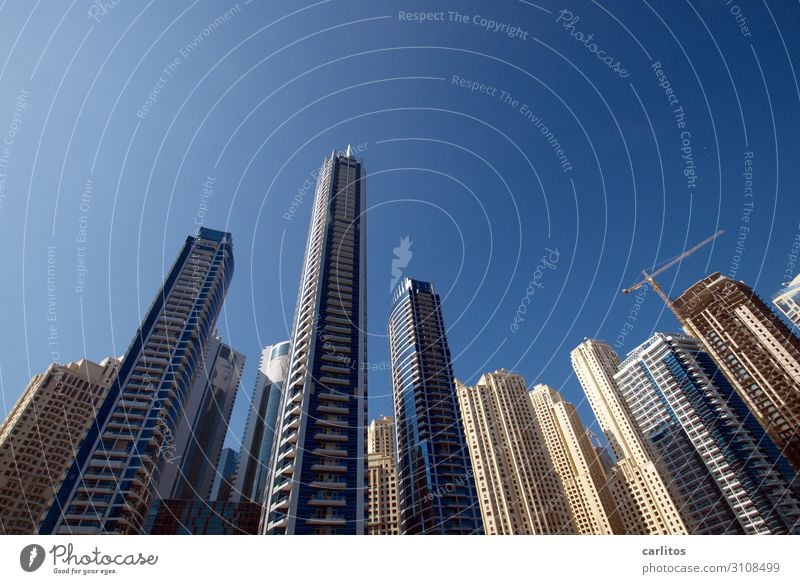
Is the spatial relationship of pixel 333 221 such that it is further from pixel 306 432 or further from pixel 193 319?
pixel 306 432

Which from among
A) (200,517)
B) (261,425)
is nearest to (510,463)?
(200,517)

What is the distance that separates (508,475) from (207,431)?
77433 mm

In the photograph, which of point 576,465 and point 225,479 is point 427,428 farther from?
point 225,479

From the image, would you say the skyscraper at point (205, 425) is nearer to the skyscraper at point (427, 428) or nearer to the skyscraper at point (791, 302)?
the skyscraper at point (427, 428)

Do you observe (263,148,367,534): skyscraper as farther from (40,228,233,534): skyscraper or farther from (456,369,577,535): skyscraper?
(456,369,577,535): skyscraper

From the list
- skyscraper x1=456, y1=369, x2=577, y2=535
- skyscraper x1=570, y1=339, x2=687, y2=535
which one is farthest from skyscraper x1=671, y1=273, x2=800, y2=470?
skyscraper x1=456, y1=369, x2=577, y2=535

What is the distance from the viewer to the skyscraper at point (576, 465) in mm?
81812

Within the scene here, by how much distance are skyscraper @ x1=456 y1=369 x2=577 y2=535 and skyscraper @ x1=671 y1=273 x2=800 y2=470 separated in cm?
3863

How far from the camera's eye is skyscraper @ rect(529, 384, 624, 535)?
268ft

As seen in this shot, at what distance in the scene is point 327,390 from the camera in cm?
4038

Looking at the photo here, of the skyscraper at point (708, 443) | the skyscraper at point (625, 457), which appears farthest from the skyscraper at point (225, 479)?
the skyscraper at point (708, 443)
